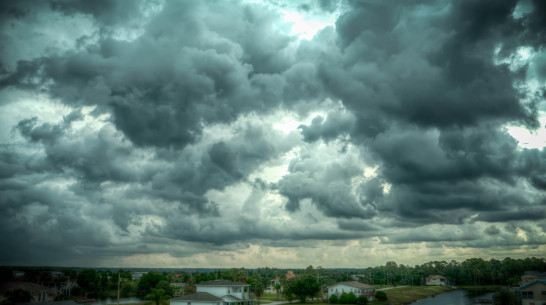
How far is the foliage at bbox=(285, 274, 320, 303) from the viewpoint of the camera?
99.6 meters

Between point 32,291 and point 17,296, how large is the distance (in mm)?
10411

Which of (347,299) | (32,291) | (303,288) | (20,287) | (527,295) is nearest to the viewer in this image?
(527,295)

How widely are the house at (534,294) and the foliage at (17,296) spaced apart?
101 metres

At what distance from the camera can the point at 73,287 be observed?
128875mm

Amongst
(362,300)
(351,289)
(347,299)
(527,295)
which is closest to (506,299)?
(527,295)

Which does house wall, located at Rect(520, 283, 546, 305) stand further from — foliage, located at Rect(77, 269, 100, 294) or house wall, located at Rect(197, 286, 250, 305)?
foliage, located at Rect(77, 269, 100, 294)

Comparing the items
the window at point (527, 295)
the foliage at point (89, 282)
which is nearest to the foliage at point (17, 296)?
the foliage at point (89, 282)

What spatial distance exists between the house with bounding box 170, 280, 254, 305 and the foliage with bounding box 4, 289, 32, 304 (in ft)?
110

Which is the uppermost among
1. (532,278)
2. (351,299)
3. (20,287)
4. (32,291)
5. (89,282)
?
(20,287)

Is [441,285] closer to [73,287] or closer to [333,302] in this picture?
[333,302]

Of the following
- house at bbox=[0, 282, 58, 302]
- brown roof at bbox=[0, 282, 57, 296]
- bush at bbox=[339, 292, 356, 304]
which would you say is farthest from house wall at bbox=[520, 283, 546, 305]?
brown roof at bbox=[0, 282, 57, 296]

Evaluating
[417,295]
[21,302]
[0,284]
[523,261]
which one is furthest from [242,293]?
[523,261]

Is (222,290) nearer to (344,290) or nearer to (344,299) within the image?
(344,299)

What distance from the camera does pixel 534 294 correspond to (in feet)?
262
